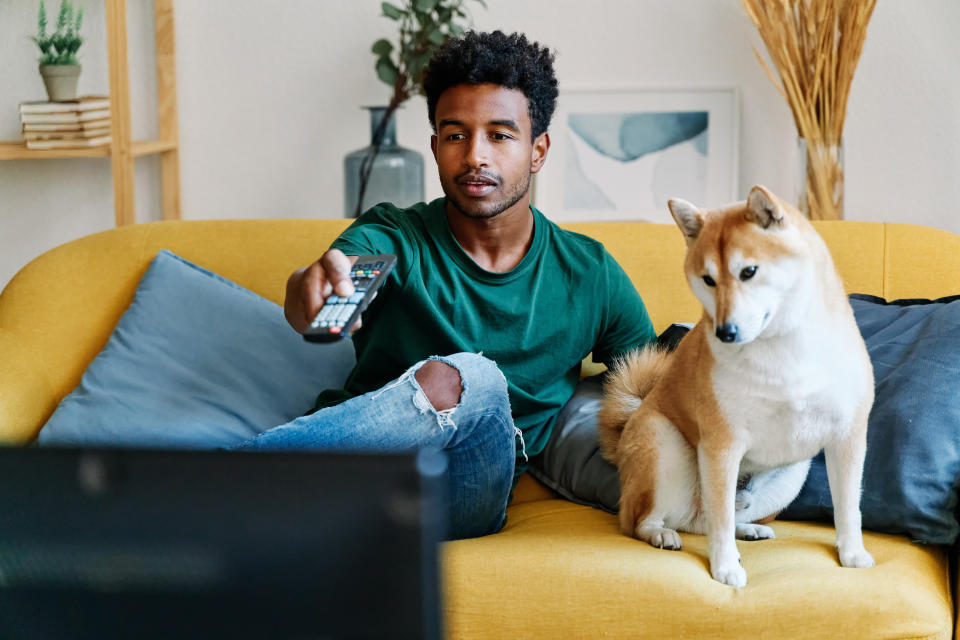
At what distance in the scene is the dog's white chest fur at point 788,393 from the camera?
4.05 feet

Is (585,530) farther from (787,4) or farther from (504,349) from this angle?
(787,4)

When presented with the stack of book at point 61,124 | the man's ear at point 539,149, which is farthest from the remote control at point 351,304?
the stack of book at point 61,124

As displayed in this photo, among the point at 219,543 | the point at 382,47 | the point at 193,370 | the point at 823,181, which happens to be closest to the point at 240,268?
the point at 193,370

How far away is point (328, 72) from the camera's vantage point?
2.68 meters

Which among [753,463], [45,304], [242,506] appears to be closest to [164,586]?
[242,506]

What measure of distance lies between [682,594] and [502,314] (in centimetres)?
62

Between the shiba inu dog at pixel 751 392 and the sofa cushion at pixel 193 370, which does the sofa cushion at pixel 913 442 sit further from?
the sofa cushion at pixel 193 370

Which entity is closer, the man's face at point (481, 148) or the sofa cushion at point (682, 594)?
the sofa cushion at point (682, 594)

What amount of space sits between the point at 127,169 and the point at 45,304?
28.0 inches

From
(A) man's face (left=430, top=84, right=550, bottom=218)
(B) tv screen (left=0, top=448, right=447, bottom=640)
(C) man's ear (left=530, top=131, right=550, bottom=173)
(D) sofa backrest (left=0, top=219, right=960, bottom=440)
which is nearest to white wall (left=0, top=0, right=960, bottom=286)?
(D) sofa backrest (left=0, top=219, right=960, bottom=440)

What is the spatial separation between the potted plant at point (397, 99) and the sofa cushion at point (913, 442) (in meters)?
1.34

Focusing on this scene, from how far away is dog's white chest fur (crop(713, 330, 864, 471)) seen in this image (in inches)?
48.6

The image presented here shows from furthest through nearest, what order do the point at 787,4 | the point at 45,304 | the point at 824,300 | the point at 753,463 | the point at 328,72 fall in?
the point at 328,72
the point at 787,4
the point at 45,304
the point at 753,463
the point at 824,300

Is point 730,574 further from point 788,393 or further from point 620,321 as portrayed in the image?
point 620,321
